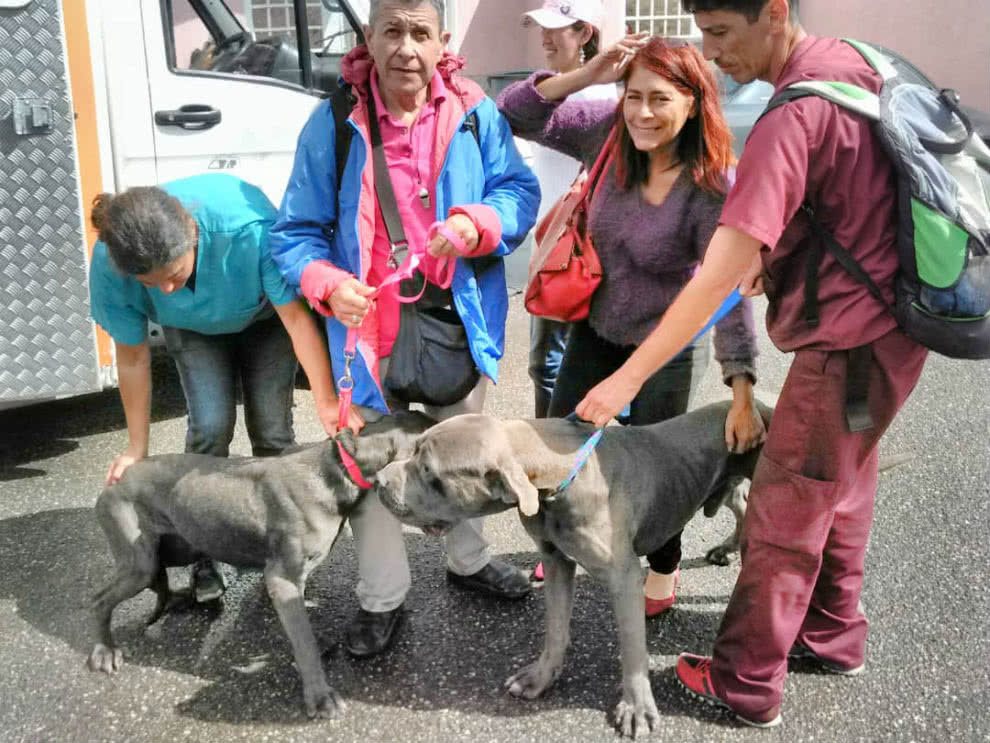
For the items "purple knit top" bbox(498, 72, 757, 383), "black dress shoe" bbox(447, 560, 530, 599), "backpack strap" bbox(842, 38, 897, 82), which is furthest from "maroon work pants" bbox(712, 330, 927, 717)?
"black dress shoe" bbox(447, 560, 530, 599)

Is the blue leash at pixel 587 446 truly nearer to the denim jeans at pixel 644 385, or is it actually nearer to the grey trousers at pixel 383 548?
the denim jeans at pixel 644 385

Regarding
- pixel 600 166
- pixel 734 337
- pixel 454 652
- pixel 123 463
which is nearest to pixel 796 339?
pixel 734 337

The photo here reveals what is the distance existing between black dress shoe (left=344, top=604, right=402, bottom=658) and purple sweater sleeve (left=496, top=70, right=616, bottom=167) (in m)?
1.92

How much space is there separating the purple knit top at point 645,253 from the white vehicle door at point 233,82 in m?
2.44

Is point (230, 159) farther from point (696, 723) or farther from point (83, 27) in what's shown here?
point (696, 723)

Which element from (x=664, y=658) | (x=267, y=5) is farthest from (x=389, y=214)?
(x=267, y=5)

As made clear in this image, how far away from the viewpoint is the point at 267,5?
669 cm

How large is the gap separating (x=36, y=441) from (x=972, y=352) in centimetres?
503

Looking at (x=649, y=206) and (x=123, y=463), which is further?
(x=123, y=463)

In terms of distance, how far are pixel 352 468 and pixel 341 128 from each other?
3.72 ft

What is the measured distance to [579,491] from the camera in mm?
2793

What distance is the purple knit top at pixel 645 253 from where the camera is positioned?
302cm

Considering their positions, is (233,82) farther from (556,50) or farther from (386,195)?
(386,195)

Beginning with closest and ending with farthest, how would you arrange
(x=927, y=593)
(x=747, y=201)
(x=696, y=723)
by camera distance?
(x=747, y=201) → (x=696, y=723) → (x=927, y=593)
